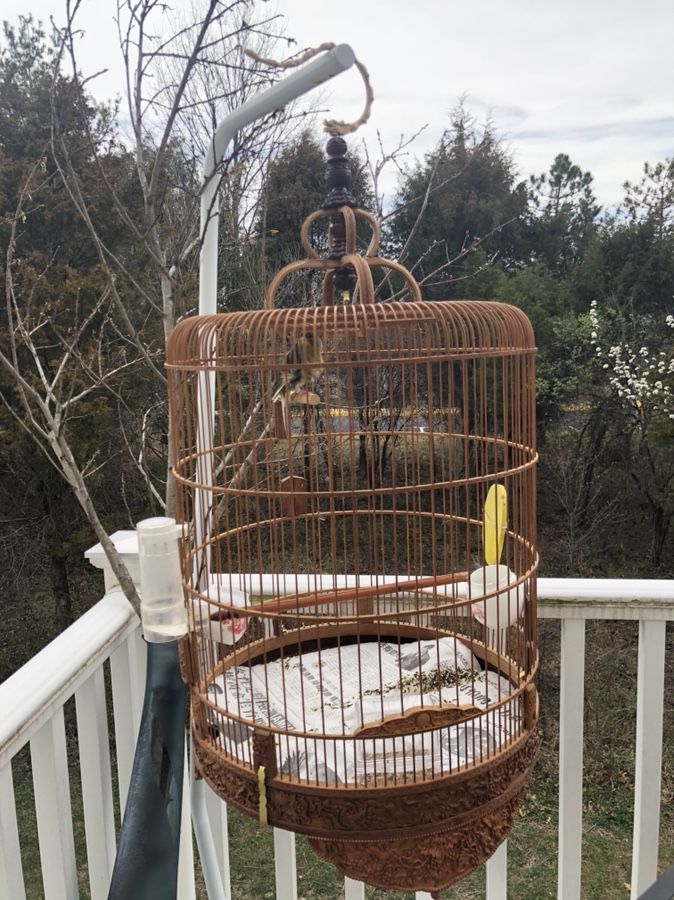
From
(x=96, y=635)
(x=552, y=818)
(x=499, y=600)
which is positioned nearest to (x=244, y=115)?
(x=499, y=600)

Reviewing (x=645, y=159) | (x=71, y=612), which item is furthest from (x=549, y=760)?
(x=645, y=159)

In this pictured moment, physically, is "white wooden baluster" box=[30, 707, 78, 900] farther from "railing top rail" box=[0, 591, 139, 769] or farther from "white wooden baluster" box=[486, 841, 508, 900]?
"white wooden baluster" box=[486, 841, 508, 900]

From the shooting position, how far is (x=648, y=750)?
1.30m

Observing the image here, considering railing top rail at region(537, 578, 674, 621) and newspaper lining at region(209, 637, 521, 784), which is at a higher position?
railing top rail at region(537, 578, 674, 621)

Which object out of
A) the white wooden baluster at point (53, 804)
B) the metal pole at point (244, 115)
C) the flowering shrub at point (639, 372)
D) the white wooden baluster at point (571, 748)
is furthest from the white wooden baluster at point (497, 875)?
the flowering shrub at point (639, 372)

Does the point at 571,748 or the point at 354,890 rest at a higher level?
the point at 571,748

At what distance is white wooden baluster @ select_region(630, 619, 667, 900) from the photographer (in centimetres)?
128

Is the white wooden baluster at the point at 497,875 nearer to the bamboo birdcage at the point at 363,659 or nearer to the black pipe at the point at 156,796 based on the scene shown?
the bamboo birdcage at the point at 363,659

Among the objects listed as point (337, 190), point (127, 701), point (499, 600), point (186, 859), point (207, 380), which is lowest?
point (186, 859)

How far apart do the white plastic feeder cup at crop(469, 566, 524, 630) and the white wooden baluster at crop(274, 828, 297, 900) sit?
0.65 m

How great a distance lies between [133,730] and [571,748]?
0.83 meters

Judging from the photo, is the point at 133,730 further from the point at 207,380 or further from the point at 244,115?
the point at 244,115

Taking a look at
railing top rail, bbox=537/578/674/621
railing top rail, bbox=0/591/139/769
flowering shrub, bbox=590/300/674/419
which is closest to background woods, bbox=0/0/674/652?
flowering shrub, bbox=590/300/674/419

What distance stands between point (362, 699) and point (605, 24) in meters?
2.06
